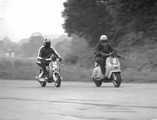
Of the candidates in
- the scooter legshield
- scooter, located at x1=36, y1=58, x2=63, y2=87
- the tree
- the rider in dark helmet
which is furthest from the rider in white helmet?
the tree

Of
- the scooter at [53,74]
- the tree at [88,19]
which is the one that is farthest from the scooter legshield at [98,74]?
the tree at [88,19]

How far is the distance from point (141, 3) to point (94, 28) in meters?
8.53

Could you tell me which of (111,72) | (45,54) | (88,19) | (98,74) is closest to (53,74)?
(45,54)

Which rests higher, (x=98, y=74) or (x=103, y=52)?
(x=103, y=52)

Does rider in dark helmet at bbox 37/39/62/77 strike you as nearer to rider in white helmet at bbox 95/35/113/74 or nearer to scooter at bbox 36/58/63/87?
scooter at bbox 36/58/63/87

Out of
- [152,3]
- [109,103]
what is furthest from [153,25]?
[109,103]

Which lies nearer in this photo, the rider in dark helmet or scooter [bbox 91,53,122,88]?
scooter [bbox 91,53,122,88]

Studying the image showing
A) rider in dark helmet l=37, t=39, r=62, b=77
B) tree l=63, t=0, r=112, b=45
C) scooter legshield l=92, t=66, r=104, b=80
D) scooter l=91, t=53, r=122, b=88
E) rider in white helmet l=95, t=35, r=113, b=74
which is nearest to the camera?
scooter l=91, t=53, r=122, b=88

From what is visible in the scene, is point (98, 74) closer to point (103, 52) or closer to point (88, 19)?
point (103, 52)

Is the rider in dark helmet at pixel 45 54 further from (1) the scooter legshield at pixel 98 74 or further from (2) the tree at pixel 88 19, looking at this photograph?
(2) the tree at pixel 88 19

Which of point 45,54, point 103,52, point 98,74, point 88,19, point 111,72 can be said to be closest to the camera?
point 111,72

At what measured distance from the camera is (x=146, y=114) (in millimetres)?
12742

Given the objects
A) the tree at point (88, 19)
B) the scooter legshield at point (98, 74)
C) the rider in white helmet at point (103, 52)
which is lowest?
the scooter legshield at point (98, 74)

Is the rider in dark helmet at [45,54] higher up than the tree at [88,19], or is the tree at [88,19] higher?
the tree at [88,19]
